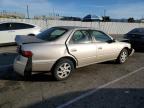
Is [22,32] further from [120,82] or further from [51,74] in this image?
[120,82]

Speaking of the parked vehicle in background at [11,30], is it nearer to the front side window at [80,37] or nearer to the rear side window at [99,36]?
the rear side window at [99,36]

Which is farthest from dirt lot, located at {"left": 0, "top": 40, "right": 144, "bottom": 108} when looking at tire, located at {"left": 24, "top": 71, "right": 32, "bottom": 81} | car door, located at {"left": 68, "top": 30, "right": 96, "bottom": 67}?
car door, located at {"left": 68, "top": 30, "right": 96, "bottom": 67}

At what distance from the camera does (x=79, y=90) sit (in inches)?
218

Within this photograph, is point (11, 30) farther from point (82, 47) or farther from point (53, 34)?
point (82, 47)

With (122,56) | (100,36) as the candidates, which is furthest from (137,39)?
(100,36)

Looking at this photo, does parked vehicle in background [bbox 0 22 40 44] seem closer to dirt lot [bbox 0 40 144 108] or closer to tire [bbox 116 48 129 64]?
dirt lot [bbox 0 40 144 108]

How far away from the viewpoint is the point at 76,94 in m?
5.27

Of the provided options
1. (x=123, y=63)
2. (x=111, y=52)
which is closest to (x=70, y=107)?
(x=111, y=52)

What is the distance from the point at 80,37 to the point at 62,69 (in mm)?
1201

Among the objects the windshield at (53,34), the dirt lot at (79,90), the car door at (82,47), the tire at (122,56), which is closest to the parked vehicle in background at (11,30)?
the dirt lot at (79,90)

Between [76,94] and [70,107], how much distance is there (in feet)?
2.42

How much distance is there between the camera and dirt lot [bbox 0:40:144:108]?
4.73 metres

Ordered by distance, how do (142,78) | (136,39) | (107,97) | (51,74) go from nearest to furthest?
(107,97), (51,74), (142,78), (136,39)

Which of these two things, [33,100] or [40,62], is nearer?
[33,100]
